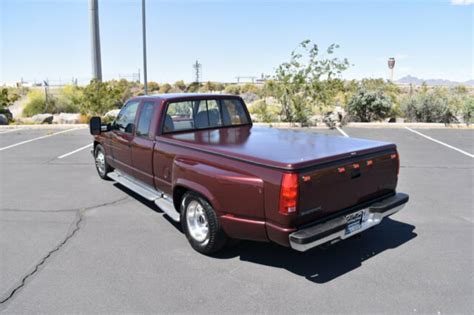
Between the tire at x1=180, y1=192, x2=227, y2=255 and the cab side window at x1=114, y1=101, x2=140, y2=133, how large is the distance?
195 cm

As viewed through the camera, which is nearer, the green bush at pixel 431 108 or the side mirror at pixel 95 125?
the side mirror at pixel 95 125

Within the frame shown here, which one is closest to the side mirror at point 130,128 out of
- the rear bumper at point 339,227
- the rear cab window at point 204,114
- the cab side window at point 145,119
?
the cab side window at point 145,119

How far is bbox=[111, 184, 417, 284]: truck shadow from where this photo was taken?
4012 millimetres

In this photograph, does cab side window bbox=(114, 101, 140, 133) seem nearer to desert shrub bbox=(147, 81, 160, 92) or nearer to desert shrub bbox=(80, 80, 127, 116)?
desert shrub bbox=(80, 80, 127, 116)

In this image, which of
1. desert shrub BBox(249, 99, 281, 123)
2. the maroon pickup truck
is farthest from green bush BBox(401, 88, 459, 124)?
the maroon pickup truck

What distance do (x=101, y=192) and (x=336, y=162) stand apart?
4.68 meters

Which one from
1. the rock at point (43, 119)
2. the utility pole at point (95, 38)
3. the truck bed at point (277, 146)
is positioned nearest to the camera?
the truck bed at point (277, 146)

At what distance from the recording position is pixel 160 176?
5.09 m

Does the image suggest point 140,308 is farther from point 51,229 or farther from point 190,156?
point 51,229

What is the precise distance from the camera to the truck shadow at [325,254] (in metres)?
4.01

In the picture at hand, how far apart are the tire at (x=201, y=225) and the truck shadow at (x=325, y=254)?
0.72 feet

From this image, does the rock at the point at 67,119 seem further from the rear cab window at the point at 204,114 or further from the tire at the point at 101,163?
the rear cab window at the point at 204,114

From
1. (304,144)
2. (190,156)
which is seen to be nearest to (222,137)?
(190,156)

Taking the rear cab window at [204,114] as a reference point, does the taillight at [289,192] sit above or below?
below
